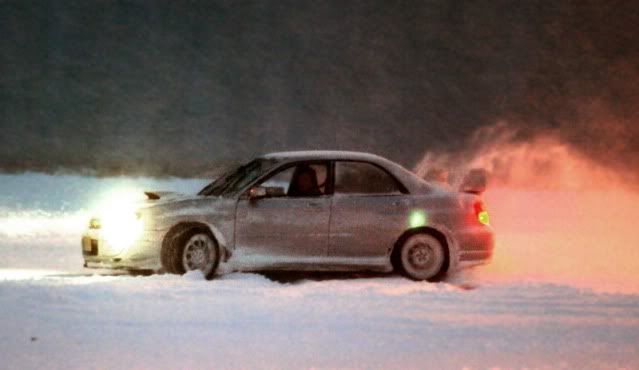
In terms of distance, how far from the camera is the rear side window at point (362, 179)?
39.3 ft

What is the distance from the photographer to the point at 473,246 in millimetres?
11922

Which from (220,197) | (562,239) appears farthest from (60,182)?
(220,197)

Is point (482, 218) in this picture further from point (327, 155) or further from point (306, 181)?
point (306, 181)

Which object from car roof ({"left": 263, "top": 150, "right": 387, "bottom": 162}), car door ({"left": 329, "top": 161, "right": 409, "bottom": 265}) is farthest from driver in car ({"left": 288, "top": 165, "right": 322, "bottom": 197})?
car door ({"left": 329, "top": 161, "right": 409, "bottom": 265})

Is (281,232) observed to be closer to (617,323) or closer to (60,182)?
(617,323)

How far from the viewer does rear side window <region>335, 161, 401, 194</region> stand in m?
12.0

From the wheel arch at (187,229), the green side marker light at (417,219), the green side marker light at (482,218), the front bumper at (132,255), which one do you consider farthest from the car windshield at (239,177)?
the green side marker light at (482,218)

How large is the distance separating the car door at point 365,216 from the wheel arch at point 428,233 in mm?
114

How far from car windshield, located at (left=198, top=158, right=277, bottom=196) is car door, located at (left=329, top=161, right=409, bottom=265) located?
2.79ft

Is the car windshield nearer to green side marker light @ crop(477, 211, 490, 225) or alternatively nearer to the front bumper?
the front bumper

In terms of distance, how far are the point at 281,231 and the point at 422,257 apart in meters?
1.62

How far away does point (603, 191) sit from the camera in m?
42.8

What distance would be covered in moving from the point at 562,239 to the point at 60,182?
27.8 meters

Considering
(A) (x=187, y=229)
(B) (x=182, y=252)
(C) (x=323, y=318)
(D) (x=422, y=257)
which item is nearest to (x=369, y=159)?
(D) (x=422, y=257)
